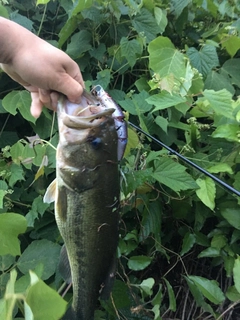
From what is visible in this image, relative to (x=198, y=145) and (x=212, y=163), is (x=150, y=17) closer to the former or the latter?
(x=198, y=145)

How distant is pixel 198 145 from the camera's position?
5.65ft

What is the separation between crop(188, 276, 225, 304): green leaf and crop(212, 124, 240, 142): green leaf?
58 centimetres

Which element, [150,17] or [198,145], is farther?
[150,17]

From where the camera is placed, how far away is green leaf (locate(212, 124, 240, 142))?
144 cm

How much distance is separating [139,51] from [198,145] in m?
0.56

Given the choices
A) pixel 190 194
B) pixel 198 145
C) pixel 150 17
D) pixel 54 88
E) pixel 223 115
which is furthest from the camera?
pixel 150 17

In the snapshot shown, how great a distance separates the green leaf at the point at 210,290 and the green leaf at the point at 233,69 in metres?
1.05

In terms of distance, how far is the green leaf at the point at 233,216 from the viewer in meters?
1.57

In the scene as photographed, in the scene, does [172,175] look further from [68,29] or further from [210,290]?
[68,29]

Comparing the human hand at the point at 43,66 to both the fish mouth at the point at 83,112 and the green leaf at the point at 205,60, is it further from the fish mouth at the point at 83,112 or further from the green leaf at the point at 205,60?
the green leaf at the point at 205,60

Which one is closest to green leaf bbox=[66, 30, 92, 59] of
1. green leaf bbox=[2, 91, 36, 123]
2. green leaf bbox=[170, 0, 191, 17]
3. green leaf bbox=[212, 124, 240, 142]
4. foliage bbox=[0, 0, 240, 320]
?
foliage bbox=[0, 0, 240, 320]

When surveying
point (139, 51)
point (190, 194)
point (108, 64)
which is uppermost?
point (139, 51)

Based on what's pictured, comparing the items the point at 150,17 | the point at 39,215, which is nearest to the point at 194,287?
the point at 39,215

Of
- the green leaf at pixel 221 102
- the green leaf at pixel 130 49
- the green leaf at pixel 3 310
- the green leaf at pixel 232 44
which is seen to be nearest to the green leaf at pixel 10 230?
the green leaf at pixel 3 310
